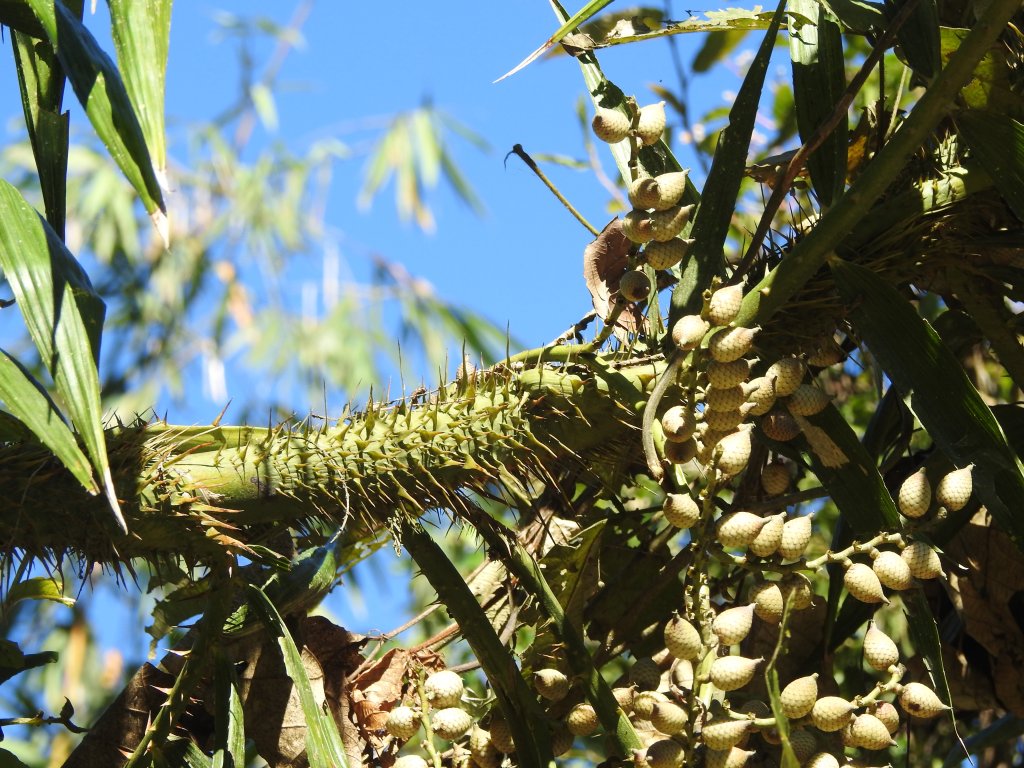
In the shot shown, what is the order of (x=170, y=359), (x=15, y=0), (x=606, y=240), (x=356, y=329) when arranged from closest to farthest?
(x=15, y=0)
(x=606, y=240)
(x=170, y=359)
(x=356, y=329)

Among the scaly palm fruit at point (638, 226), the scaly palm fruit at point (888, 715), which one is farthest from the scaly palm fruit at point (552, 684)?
the scaly palm fruit at point (638, 226)

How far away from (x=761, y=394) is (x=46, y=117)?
1.91 feet

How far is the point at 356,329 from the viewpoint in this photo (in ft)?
16.1

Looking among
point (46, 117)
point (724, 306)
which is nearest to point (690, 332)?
point (724, 306)

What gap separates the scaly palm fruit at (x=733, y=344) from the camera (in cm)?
81

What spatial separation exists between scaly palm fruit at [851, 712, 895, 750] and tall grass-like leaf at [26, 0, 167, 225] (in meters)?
0.55

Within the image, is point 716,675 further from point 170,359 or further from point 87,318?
point 170,359

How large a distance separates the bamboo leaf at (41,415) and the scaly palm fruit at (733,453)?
40 centimetres

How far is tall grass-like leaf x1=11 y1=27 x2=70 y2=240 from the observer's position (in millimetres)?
902

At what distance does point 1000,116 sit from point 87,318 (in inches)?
26.0

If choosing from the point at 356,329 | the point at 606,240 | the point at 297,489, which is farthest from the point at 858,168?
the point at 356,329

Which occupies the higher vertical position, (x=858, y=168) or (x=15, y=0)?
(x=15, y=0)

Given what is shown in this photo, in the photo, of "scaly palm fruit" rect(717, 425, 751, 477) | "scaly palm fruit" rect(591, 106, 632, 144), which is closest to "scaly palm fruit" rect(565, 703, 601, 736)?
"scaly palm fruit" rect(717, 425, 751, 477)

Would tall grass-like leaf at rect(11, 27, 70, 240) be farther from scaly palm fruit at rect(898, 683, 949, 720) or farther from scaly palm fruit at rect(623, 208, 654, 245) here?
scaly palm fruit at rect(898, 683, 949, 720)
